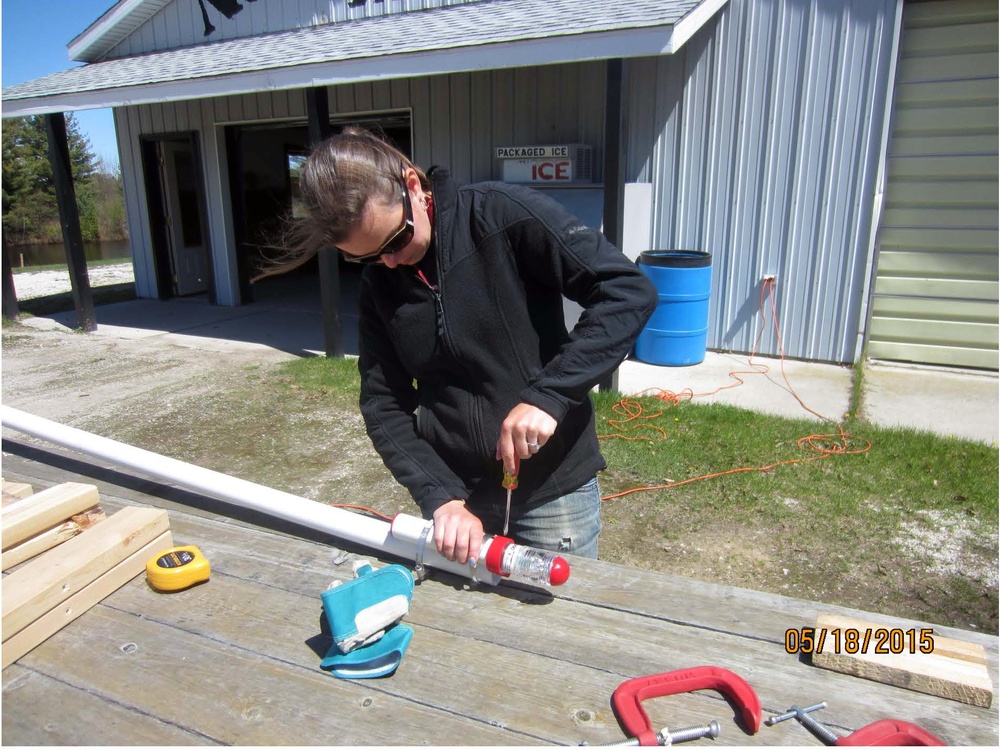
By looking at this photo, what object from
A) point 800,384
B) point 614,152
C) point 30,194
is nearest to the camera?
point 614,152

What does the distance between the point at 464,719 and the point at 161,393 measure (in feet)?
20.3

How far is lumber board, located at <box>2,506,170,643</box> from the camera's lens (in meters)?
1.46

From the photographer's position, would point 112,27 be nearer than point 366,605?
No

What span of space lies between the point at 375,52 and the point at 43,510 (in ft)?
18.6

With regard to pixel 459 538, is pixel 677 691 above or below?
below

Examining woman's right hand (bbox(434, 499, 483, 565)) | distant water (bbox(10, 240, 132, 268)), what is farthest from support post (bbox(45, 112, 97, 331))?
distant water (bbox(10, 240, 132, 268))

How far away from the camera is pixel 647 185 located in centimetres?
Answer: 723

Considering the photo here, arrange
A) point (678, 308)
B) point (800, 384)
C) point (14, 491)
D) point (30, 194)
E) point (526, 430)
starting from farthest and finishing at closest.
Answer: point (30, 194)
point (678, 308)
point (800, 384)
point (14, 491)
point (526, 430)

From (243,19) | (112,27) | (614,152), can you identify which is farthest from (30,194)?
(614,152)

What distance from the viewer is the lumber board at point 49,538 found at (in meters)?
1.71

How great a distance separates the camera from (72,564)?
A: 63.7 inches

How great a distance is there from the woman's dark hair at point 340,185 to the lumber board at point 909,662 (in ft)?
4.26

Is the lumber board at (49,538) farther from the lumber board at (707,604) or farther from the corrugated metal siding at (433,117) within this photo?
the corrugated metal siding at (433,117)
